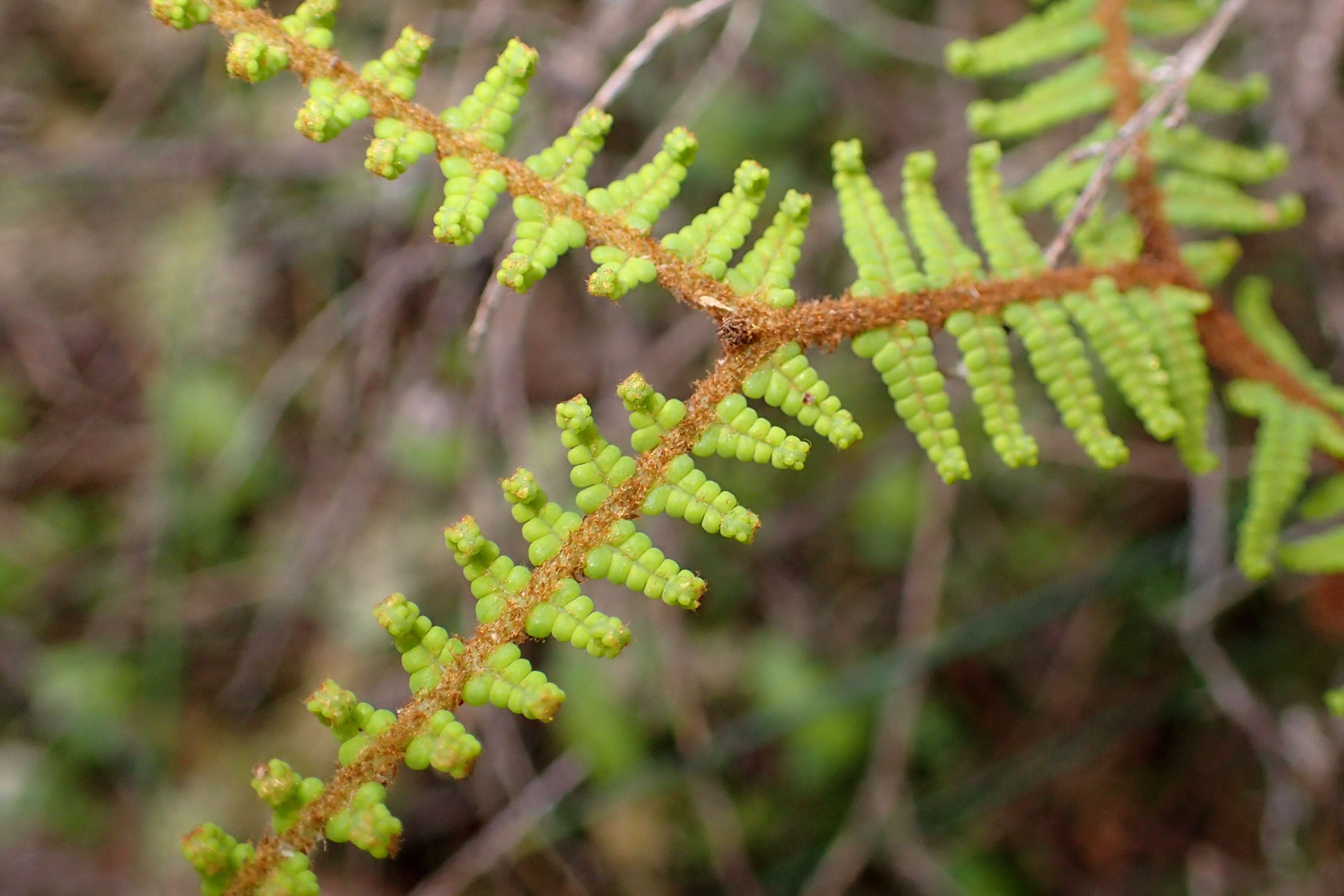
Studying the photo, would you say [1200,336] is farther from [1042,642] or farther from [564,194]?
[1042,642]

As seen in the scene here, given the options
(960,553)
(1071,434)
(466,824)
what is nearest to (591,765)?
(466,824)

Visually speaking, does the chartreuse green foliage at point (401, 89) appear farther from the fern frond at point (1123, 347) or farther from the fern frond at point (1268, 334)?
the fern frond at point (1268, 334)

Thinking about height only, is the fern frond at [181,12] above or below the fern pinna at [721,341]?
above

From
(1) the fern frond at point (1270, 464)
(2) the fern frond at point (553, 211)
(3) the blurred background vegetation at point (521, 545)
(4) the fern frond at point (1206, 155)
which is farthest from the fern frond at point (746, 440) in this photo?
(3) the blurred background vegetation at point (521, 545)

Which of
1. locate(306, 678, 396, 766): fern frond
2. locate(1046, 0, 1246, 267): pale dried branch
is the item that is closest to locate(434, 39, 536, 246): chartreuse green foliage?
locate(306, 678, 396, 766): fern frond

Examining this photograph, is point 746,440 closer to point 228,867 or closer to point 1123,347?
point 1123,347

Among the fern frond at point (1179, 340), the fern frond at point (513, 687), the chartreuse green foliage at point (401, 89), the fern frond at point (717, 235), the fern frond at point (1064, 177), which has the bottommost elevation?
the fern frond at point (1179, 340)
